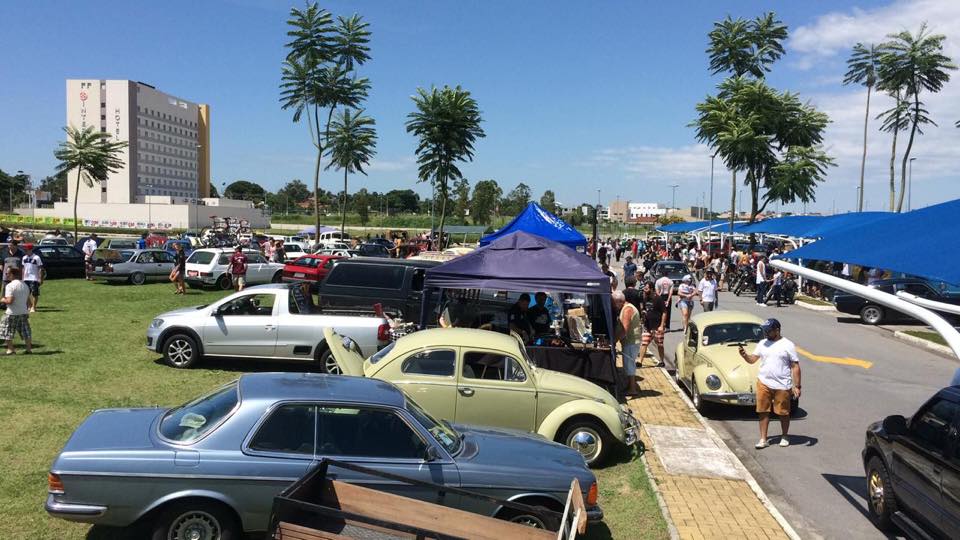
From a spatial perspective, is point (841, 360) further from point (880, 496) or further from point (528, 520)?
point (528, 520)

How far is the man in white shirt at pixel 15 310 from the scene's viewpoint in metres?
12.0

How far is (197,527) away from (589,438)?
14.4ft

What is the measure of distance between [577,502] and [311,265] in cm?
2326

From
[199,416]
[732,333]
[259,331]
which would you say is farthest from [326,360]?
[732,333]

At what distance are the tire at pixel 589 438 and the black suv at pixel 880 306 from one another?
17.3 m

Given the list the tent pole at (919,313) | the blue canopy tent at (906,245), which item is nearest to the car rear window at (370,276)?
the blue canopy tent at (906,245)

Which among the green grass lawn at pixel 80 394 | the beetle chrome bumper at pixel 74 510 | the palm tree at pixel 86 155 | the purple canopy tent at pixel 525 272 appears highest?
the palm tree at pixel 86 155

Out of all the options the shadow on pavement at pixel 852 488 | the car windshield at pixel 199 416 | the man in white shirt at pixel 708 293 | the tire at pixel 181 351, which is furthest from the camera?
the man in white shirt at pixel 708 293

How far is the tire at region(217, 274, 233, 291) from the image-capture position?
25.4 meters

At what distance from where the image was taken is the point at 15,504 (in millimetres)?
6168

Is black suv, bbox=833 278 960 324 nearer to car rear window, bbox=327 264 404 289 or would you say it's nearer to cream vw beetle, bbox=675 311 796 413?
cream vw beetle, bbox=675 311 796 413

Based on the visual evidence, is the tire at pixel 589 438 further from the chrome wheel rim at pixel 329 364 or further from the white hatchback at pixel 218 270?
the white hatchback at pixel 218 270

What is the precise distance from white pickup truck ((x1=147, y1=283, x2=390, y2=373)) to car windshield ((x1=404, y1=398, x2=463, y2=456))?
603 centimetres

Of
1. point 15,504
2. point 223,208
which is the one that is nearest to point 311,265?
point 15,504
